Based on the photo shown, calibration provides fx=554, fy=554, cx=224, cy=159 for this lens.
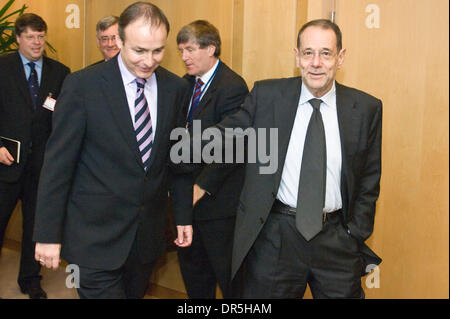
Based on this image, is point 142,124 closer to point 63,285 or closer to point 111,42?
point 111,42

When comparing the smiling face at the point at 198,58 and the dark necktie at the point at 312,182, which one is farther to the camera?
the smiling face at the point at 198,58

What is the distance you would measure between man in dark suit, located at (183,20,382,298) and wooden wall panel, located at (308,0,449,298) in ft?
2.28

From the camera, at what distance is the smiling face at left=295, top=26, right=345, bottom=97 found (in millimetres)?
2449

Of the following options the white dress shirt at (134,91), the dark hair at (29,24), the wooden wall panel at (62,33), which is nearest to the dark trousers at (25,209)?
the dark hair at (29,24)

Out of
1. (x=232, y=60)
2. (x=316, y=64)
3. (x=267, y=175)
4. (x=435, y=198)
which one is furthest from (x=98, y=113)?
(x=435, y=198)

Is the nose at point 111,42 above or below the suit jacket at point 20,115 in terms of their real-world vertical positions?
above

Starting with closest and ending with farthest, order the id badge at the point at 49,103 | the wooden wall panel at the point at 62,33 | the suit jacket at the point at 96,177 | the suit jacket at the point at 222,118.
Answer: the suit jacket at the point at 96,177 < the suit jacket at the point at 222,118 < the id badge at the point at 49,103 < the wooden wall panel at the point at 62,33

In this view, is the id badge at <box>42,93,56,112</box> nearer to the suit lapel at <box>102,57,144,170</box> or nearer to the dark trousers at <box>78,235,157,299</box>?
the suit lapel at <box>102,57,144,170</box>

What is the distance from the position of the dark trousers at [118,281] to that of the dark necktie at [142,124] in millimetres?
410

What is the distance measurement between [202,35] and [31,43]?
4.42ft

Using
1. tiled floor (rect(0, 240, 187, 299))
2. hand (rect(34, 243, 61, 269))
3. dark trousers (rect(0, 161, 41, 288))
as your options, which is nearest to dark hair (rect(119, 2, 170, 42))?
hand (rect(34, 243, 61, 269))

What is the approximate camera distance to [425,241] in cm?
317

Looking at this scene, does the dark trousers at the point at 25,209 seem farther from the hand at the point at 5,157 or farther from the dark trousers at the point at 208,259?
the dark trousers at the point at 208,259

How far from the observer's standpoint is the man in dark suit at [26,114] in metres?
3.89
